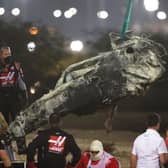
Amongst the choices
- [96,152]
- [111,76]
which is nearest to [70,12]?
[111,76]

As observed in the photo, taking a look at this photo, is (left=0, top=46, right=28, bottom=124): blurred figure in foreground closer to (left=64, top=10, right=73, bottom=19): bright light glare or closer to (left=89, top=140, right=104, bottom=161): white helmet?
(left=64, top=10, right=73, bottom=19): bright light glare

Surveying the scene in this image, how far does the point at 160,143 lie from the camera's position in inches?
199

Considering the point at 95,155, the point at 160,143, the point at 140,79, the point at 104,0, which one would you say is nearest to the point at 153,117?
the point at 160,143

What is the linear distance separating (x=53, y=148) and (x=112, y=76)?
1.97 meters

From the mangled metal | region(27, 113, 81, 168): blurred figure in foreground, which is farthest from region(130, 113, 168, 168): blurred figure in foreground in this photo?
the mangled metal

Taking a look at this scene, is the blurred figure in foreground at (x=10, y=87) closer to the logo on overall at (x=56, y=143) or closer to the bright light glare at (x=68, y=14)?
the bright light glare at (x=68, y=14)

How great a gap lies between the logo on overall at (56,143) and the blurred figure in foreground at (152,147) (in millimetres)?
795

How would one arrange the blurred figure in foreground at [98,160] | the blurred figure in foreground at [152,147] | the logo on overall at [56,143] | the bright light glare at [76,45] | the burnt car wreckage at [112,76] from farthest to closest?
the bright light glare at [76,45], the burnt car wreckage at [112,76], the logo on overall at [56,143], the blurred figure in foreground at [152,147], the blurred figure in foreground at [98,160]

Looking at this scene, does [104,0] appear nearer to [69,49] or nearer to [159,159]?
[69,49]

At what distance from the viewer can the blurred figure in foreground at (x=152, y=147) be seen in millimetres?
5055

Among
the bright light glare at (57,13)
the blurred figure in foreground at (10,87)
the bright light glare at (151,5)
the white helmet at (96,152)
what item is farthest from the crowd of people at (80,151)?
the bright light glare at (151,5)

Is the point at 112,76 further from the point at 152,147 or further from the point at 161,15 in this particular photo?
the point at 152,147

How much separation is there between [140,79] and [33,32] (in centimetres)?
160

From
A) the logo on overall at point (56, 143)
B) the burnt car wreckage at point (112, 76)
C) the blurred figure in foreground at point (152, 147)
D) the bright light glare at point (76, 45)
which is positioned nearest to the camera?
the blurred figure in foreground at point (152, 147)
